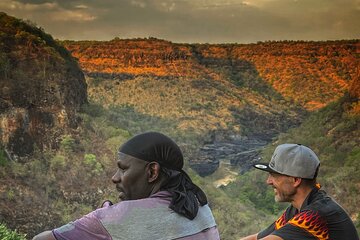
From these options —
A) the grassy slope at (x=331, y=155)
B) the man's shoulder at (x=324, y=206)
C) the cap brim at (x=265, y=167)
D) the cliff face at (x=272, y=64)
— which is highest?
the cap brim at (x=265, y=167)

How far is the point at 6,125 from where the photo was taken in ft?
52.3

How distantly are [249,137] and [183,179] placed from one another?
42274 millimetres

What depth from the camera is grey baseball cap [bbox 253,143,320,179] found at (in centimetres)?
253

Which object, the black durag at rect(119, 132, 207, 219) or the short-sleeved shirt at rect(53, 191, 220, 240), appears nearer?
the short-sleeved shirt at rect(53, 191, 220, 240)

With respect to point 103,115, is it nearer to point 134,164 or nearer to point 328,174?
point 328,174

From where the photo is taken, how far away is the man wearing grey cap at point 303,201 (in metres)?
2.38

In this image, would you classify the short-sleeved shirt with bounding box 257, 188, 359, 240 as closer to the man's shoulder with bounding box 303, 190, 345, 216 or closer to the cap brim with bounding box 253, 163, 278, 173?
the man's shoulder with bounding box 303, 190, 345, 216

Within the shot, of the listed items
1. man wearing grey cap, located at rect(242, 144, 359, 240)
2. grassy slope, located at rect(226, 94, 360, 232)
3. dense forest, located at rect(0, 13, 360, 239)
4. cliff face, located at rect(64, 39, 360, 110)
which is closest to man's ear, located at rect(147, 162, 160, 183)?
man wearing grey cap, located at rect(242, 144, 359, 240)

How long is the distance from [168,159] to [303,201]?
2.87 feet

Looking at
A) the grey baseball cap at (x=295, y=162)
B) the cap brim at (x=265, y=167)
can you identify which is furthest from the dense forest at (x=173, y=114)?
the grey baseball cap at (x=295, y=162)

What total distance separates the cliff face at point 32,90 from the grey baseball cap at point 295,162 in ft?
45.9

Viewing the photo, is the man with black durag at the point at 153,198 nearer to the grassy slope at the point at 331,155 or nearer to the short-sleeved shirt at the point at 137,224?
the short-sleeved shirt at the point at 137,224

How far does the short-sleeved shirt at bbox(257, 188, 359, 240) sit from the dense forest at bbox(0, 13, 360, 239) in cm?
399

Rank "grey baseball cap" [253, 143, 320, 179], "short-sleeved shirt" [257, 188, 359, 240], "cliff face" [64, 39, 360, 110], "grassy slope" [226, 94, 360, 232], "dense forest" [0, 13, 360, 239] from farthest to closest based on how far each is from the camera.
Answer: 1. "cliff face" [64, 39, 360, 110]
2. "grassy slope" [226, 94, 360, 232]
3. "dense forest" [0, 13, 360, 239]
4. "grey baseball cap" [253, 143, 320, 179]
5. "short-sleeved shirt" [257, 188, 359, 240]
